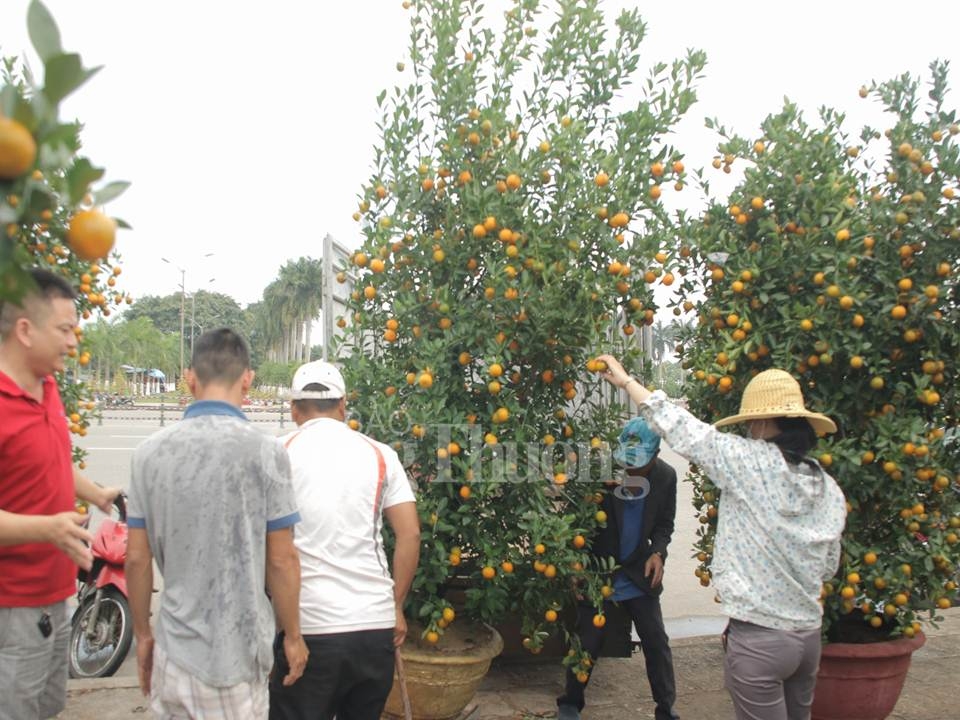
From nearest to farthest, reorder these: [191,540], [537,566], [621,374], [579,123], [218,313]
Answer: [191,540]
[621,374]
[537,566]
[579,123]
[218,313]

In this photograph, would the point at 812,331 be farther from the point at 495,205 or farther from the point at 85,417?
the point at 85,417

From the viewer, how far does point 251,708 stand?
2.20 metres

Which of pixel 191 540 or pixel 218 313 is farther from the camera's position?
pixel 218 313

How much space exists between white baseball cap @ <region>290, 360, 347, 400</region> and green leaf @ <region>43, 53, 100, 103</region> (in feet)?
6.37

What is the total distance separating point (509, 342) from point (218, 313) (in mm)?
74666

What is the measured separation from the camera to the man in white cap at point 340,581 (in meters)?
2.49

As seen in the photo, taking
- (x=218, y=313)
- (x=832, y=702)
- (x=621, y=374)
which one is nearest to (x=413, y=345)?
(x=621, y=374)

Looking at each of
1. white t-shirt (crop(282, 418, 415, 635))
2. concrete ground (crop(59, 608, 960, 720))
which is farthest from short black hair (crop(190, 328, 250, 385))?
concrete ground (crop(59, 608, 960, 720))

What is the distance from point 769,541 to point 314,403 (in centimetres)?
160

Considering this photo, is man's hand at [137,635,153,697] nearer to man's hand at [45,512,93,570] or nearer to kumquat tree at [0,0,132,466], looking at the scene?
man's hand at [45,512,93,570]

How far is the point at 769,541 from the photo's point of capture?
271 cm

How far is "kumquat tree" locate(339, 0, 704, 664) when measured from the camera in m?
3.52

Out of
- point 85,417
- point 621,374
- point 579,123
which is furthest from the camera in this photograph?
point 85,417

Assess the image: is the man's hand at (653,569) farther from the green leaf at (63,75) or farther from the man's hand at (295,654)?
the green leaf at (63,75)
